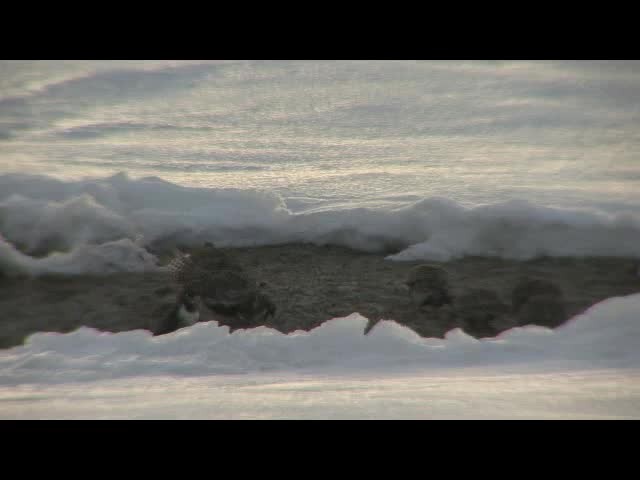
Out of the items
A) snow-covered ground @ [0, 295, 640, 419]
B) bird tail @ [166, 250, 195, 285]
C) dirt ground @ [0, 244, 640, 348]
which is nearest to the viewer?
snow-covered ground @ [0, 295, 640, 419]

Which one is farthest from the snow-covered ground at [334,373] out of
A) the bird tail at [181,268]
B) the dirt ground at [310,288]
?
the bird tail at [181,268]

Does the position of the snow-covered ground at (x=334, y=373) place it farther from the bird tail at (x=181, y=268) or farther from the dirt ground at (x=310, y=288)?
the bird tail at (x=181, y=268)

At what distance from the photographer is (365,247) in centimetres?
229

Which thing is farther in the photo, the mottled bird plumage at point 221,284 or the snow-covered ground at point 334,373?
the mottled bird plumage at point 221,284

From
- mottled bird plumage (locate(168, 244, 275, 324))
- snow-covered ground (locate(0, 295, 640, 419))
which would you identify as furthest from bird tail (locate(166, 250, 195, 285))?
snow-covered ground (locate(0, 295, 640, 419))

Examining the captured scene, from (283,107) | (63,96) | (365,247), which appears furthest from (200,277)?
(63,96)

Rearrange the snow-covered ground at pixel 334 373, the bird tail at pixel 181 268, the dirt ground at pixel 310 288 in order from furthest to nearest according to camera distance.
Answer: the bird tail at pixel 181 268 → the dirt ground at pixel 310 288 → the snow-covered ground at pixel 334 373

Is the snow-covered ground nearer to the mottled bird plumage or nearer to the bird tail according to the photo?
the mottled bird plumage

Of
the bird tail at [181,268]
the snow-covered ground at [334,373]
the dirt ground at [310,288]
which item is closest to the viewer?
the snow-covered ground at [334,373]

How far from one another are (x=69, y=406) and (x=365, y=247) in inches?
38.8

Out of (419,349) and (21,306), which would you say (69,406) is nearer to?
(21,306)

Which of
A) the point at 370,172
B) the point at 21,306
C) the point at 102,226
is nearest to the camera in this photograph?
the point at 21,306

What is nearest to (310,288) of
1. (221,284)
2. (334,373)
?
(221,284)

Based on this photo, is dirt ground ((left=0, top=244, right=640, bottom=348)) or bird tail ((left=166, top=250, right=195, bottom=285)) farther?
bird tail ((left=166, top=250, right=195, bottom=285))
